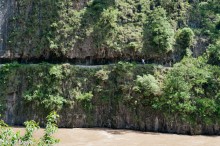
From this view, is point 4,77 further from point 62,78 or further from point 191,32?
point 191,32

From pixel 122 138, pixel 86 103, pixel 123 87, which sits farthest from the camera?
→ pixel 123 87

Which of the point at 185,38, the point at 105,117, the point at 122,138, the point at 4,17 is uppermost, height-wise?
the point at 4,17

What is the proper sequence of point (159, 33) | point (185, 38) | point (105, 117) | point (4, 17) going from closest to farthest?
1. point (105, 117)
2. point (159, 33)
3. point (185, 38)
4. point (4, 17)

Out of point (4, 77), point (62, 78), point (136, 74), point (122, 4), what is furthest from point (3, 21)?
point (136, 74)

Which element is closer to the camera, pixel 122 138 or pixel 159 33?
pixel 122 138

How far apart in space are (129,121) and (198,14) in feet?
34.7

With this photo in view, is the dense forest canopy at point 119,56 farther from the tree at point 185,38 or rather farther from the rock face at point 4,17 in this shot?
the rock face at point 4,17

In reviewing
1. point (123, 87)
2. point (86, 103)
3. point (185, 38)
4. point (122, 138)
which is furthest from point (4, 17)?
point (185, 38)

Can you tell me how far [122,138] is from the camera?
642 inches

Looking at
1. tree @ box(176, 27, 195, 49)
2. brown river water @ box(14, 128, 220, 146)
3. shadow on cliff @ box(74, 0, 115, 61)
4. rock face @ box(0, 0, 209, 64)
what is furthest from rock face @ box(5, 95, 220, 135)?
tree @ box(176, 27, 195, 49)

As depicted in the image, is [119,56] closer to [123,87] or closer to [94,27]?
[94,27]

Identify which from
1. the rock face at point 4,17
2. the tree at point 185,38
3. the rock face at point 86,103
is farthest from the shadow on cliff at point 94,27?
the rock face at point 4,17

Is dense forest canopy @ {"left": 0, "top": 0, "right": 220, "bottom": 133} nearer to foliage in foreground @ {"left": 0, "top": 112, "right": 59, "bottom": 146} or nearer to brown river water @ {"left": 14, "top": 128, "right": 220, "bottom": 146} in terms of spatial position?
brown river water @ {"left": 14, "top": 128, "right": 220, "bottom": 146}

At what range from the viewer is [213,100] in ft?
60.0
